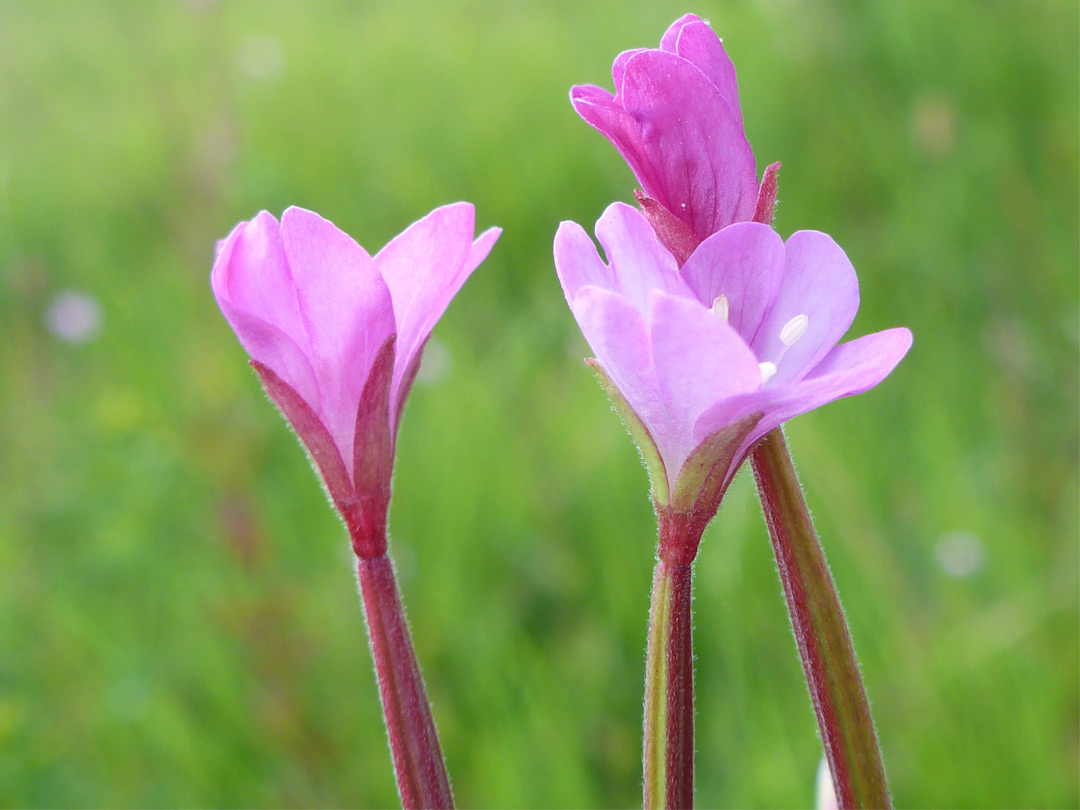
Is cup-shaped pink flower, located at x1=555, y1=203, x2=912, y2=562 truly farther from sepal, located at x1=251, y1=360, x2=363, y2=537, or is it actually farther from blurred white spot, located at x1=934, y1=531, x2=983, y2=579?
blurred white spot, located at x1=934, y1=531, x2=983, y2=579

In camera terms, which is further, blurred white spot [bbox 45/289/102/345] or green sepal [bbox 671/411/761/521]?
blurred white spot [bbox 45/289/102/345]

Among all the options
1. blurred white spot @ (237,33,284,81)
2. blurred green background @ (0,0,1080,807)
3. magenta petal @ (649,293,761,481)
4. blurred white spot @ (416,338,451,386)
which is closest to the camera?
magenta petal @ (649,293,761,481)

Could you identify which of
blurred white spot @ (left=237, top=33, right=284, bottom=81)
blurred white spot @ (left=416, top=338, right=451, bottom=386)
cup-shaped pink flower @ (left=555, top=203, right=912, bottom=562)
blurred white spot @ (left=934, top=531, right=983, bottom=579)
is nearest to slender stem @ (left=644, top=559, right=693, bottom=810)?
cup-shaped pink flower @ (left=555, top=203, right=912, bottom=562)

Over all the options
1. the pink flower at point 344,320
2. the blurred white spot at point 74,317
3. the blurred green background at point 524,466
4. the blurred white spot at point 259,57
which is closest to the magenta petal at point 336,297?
the pink flower at point 344,320

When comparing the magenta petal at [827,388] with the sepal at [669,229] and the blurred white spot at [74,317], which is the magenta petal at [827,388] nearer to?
the sepal at [669,229]

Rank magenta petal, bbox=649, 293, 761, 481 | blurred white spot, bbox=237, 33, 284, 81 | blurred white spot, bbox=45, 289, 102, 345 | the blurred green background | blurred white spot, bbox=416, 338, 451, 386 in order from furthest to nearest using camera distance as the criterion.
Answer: blurred white spot, bbox=237, 33, 284, 81 → blurred white spot, bbox=45, 289, 102, 345 → blurred white spot, bbox=416, 338, 451, 386 → the blurred green background → magenta petal, bbox=649, 293, 761, 481

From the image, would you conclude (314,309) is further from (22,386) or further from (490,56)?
(490,56)
